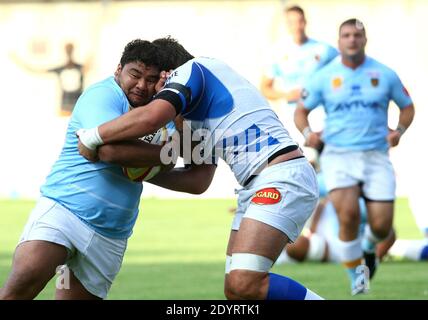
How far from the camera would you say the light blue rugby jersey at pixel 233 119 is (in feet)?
21.1

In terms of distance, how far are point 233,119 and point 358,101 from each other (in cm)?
506

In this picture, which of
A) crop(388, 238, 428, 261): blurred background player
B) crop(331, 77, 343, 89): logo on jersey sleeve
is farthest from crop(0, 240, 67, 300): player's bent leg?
crop(388, 238, 428, 261): blurred background player

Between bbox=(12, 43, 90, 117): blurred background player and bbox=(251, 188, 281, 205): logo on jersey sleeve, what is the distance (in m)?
19.0

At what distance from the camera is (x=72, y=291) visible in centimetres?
678

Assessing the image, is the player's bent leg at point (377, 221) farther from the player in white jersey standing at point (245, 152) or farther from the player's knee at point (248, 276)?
the player's knee at point (248, 276)

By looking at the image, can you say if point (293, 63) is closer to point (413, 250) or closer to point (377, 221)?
point (413, 250)

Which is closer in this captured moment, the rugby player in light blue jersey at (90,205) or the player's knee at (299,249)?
the rugby player in light blue jersey at (90,205)

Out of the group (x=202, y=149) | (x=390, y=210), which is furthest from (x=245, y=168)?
(x=390, y=210)

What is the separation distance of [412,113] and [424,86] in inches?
530

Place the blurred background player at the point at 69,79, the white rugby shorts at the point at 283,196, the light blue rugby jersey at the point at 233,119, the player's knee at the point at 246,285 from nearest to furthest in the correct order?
the player's knee at the point at 246,285, the white rugby shorts at the point at 283,196, the light blue rugby jersey at the point at 233,119, the blurred background player at the point at 69,79

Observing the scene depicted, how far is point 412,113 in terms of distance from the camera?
11.3 m

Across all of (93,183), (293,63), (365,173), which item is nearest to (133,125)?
(93,183)

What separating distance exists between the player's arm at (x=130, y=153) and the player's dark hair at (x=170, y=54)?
49 centimetres

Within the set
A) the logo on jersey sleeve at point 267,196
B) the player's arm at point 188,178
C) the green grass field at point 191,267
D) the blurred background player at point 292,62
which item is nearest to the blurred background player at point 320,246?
the green grass field at point 191,267
